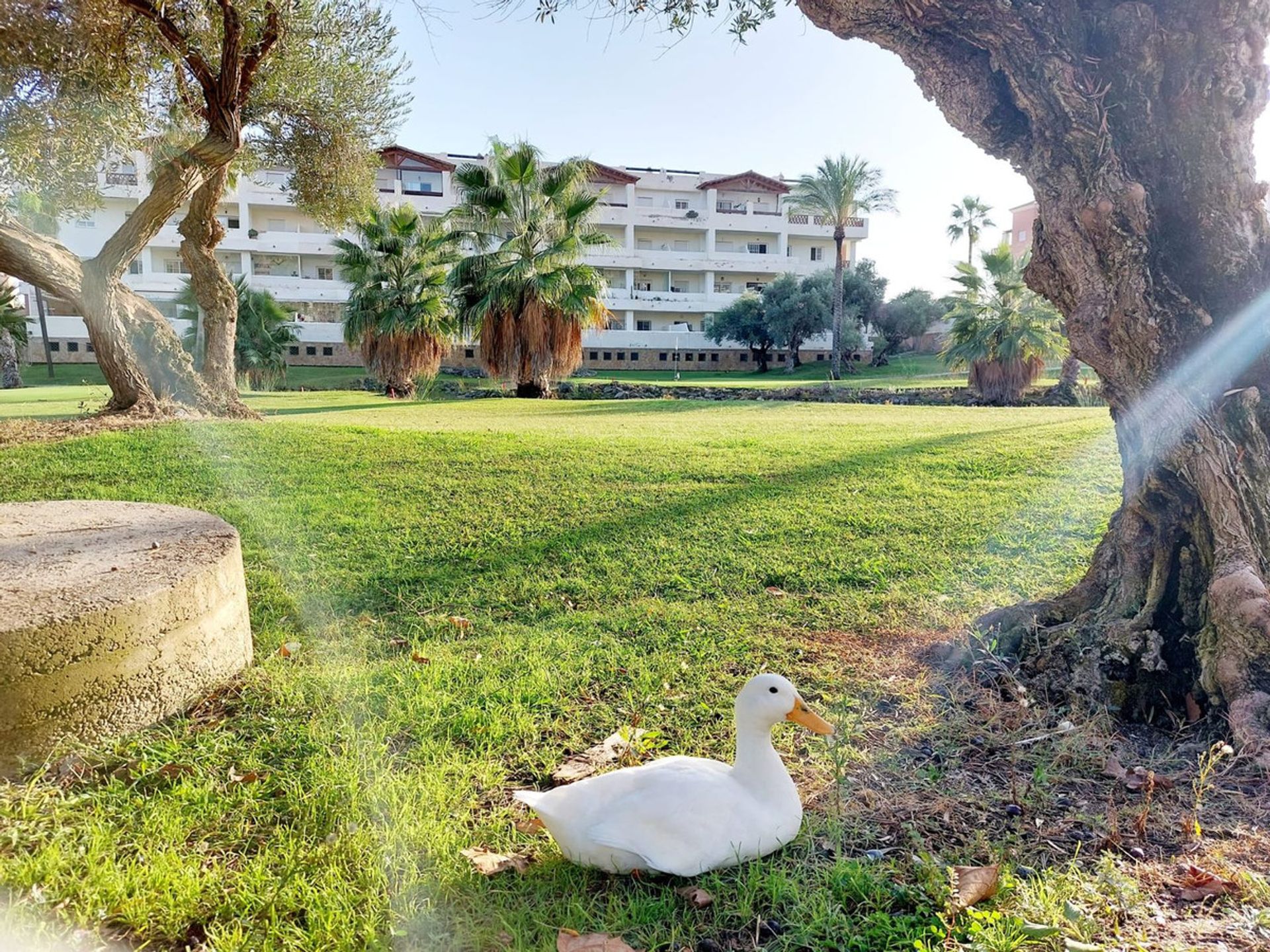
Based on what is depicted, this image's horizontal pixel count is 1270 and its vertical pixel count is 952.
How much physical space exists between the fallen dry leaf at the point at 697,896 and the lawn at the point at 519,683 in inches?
1.3

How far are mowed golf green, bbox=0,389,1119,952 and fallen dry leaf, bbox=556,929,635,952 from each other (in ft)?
0.23

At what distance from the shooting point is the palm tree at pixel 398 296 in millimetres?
24094

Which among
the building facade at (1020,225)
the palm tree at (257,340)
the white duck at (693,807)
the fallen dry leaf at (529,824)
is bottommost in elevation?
the fallen dry leaf at (529,824)

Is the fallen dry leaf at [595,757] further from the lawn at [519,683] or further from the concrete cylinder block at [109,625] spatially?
the concrete cylinder block at [109,625]

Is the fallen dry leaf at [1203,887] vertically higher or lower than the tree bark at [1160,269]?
lower

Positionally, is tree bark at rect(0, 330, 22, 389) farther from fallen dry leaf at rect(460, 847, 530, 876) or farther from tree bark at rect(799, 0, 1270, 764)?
tree bark at rect(799, 0, 1270, 764)

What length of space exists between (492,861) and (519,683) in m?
1.27

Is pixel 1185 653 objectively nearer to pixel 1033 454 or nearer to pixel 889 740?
pixel 889 740


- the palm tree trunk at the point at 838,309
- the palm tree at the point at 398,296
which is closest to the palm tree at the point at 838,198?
the palm tree trunk at the point at 838,309

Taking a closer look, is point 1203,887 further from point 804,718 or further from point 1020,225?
point 1020,225

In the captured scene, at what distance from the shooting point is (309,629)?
14.3ft

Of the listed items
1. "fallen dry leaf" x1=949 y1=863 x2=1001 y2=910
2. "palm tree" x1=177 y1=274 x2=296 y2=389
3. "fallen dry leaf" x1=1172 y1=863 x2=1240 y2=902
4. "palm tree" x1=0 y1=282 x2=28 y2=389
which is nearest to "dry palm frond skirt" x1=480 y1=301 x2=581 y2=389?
"palm tree" x1=177 y1=274 x2=296 y2=389

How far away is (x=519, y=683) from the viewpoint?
11.7 ft

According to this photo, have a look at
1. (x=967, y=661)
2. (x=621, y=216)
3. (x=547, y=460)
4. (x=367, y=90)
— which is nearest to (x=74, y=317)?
(x=621, y=216)
